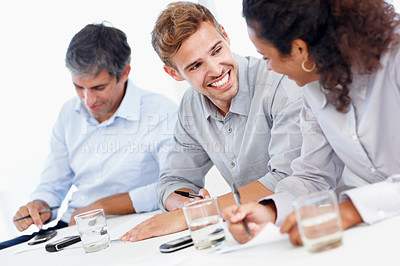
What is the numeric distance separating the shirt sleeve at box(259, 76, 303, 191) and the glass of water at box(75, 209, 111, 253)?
0.63 meters

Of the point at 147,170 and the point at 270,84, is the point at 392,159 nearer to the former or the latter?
the point at 270,84

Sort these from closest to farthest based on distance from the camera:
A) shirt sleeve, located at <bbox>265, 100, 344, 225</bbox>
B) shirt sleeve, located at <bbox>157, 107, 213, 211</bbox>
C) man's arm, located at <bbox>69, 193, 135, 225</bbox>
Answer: shirt sleeve, located at <bbox>265, 100, 344, 225</bbox> < shirt sleeve, located at <bbox>157, 107, 213, 211</bbox> < man's arm, located at <bbox>69, 193, 135, 225</bbox>

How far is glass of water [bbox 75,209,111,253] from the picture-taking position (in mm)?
1603

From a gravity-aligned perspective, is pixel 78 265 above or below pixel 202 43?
below

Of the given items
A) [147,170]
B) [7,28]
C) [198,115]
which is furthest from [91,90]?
[7,28]

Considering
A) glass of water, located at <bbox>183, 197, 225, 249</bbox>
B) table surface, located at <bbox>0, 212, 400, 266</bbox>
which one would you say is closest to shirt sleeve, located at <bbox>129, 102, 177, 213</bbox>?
table surface, located at <bbox>0, 212, 400, 266</bbox>

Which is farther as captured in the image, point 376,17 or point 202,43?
point 202,43

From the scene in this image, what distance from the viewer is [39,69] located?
4.03 metres

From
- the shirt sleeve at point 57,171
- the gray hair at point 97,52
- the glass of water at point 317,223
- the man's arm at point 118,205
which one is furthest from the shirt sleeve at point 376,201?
the shirt sleeve at point 57,171

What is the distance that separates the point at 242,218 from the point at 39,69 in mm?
3298

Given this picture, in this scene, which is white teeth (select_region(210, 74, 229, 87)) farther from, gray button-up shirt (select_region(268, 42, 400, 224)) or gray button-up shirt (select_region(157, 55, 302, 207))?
gray button-up shirt (select_region(268, 42, 400, 224))

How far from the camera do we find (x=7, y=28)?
13.1 feet

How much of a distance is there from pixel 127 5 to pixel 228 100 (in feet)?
7.05

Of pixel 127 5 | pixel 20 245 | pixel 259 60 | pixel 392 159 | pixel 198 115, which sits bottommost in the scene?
pixel 20 245
